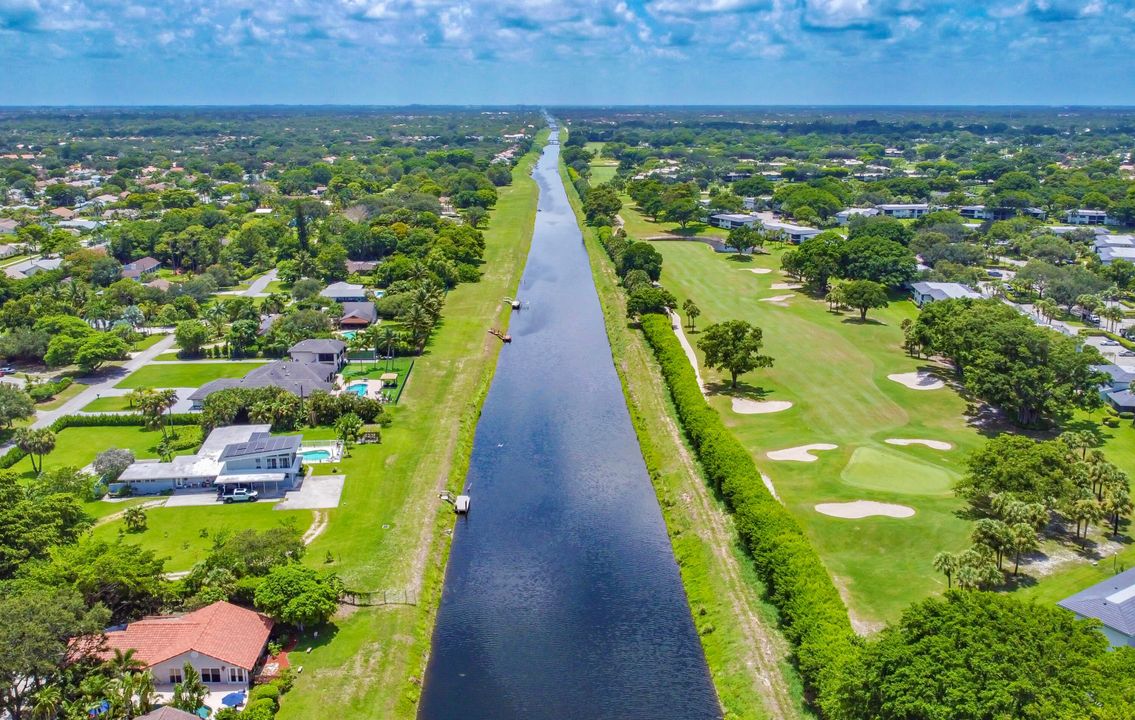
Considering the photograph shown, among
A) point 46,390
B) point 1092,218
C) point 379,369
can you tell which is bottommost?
point 46,390

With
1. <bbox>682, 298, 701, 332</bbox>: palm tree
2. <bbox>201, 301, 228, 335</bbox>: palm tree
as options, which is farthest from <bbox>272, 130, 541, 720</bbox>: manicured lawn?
<bbox>201, 301, 228, 335</bbox>: palm tree

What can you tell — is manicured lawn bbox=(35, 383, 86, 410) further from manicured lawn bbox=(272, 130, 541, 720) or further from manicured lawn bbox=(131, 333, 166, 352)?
→ manicured lawn bbox=(272, 130, 541, 720)

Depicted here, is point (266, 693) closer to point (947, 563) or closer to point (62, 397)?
point (947, 563)

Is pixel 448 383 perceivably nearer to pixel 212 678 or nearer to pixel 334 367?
pixel 334 367

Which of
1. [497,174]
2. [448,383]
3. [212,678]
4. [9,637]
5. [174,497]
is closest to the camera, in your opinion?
[9,637]

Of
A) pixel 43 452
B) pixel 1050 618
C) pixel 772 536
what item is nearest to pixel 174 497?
pixel 43 452

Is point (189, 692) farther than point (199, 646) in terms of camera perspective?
No

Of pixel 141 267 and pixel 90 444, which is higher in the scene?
pixel 141 267

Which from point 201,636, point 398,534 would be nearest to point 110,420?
point 398,534
